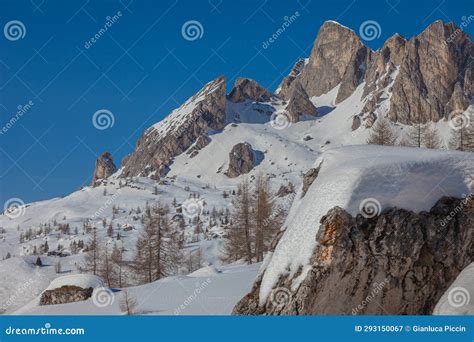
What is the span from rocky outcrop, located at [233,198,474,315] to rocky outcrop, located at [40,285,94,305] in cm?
1487

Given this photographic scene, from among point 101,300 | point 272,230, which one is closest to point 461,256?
point 101,300

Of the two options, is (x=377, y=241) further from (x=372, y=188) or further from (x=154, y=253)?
(x=154, y=253)

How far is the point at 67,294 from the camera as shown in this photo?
3117 centimetres

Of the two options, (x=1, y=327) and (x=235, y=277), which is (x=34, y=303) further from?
(x=1, y=327)

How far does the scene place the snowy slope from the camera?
19.1m

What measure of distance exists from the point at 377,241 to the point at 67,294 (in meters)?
18.6

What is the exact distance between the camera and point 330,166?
2117 centimetres

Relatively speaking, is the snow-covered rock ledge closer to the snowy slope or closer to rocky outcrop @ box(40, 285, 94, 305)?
the snowy slope

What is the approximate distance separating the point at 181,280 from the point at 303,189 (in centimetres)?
1365

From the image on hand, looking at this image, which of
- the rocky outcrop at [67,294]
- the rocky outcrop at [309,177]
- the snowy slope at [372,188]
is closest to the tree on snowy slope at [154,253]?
the rocky outcrop at [67,294]

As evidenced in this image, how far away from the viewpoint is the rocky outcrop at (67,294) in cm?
3095

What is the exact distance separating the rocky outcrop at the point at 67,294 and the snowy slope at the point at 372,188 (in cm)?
1399

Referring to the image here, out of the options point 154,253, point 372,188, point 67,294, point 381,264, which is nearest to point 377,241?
point 381,264

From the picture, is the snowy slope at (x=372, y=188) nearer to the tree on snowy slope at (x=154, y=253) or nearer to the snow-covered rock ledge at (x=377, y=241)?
the snow-covered rock ledge at (x=377, y=241)
